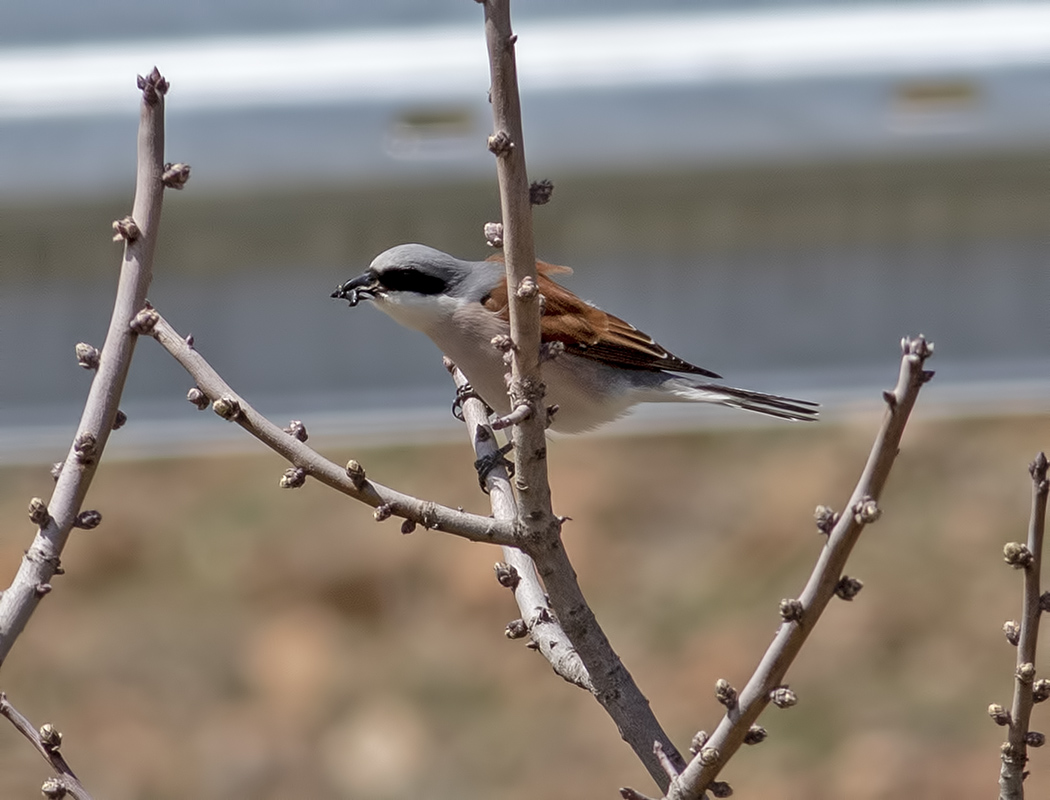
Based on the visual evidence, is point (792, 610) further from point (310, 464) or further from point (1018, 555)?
point (310, 464)

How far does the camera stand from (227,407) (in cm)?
157

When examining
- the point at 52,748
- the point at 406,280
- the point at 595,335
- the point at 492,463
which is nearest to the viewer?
the point at 52,748

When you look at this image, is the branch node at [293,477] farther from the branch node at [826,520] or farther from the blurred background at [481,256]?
the blurred background at [481,256]

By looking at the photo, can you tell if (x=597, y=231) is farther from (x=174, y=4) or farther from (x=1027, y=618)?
(x=1027, y=618)

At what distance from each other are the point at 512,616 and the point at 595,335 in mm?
2473

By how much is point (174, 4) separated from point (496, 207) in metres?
1.66

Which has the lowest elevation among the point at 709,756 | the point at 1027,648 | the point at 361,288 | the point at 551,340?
the point at 709,756

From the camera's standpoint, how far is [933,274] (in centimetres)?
549

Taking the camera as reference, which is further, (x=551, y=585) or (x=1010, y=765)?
(x=551, y=585)

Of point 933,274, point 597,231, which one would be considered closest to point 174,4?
point 597,231

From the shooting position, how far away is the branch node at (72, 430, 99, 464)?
1.64 meters

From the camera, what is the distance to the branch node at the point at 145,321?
1.67 m

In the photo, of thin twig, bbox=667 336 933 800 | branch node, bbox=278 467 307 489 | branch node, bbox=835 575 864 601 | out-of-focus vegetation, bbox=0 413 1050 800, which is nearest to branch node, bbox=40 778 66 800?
branch node, bbox=278 467 307 489

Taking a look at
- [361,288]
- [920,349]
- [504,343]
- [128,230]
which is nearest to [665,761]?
[504,343]
